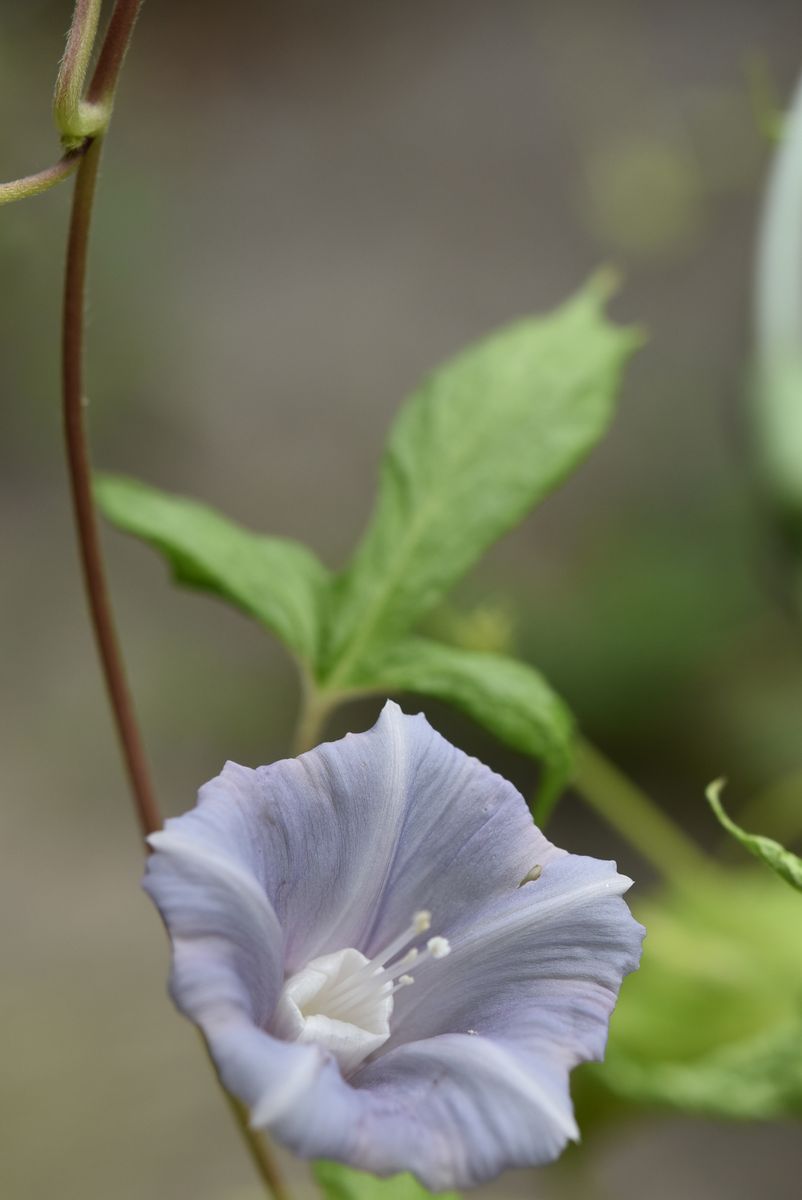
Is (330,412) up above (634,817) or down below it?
above

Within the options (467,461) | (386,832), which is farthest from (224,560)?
(386,832)

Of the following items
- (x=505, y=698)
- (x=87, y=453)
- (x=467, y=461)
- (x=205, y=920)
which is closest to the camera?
(x=205, y=920)

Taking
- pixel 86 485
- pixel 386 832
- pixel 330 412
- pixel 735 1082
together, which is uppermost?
pixel 330 412

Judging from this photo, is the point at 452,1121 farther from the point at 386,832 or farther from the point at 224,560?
the point at 224,560

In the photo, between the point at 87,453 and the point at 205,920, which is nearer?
the point at 205,920

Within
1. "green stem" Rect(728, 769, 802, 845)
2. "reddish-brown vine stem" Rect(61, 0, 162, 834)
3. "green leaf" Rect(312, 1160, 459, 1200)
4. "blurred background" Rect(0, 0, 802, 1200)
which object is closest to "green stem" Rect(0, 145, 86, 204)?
"reddish-brown vine stem" Rect(61, 0, 162, 834)

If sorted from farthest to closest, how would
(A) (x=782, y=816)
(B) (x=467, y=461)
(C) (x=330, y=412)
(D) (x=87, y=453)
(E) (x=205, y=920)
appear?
(C) (x=330, y=412), (A) (x=782, y=816), (B) (x=467, y=461), (D) (x=87, y=453), (E) (x=205, y=920)
